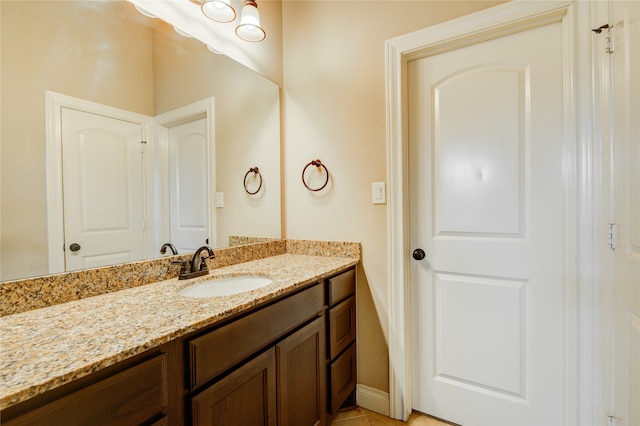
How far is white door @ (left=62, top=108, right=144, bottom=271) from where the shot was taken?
104 cm

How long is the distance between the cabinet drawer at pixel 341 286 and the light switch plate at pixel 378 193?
0.41m

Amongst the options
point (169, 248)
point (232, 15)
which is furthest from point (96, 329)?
point (232, 15)

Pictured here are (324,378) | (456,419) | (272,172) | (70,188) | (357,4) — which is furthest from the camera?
(272,172)

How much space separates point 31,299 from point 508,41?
216 cm

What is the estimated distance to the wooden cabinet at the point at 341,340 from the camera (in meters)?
1.44

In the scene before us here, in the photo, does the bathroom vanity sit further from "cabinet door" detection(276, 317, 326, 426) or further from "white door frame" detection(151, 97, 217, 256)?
"white door frame" detection(151, 97, 217, 256)

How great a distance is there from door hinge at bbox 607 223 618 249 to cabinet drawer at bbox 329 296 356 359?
1143mm

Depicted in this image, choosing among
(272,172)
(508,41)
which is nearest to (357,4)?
(508,41)

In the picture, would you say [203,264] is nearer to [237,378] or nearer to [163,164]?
[163,164]

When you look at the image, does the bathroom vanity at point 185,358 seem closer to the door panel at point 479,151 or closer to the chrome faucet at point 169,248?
the chrome faucet at point 169,248

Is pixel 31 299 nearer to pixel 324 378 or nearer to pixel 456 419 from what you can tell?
pixel 324 378

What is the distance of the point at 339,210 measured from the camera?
1.79m

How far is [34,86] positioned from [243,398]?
1196 mm

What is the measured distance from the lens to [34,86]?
95cm
